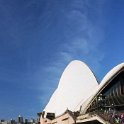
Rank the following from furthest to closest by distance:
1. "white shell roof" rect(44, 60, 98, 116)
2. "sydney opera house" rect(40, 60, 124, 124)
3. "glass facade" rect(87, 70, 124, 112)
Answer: "white shell roof" rect(44, 60, 98, 116), "glass facade" rect(87, 70, 124, 112), "sydney opera house" rect(40, 60, 124, 124)

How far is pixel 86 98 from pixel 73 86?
861 cm

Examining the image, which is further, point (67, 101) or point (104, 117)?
point (67, 101)

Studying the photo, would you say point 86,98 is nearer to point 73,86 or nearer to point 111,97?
point 73,86

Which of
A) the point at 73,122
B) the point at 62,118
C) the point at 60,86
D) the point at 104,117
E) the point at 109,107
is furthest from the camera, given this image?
the point at 60,86

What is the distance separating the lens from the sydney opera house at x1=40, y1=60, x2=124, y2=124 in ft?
119

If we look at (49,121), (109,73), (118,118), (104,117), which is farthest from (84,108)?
(49,121)

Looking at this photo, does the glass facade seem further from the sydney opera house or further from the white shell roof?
the white shell roof

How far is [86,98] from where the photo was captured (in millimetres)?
52812

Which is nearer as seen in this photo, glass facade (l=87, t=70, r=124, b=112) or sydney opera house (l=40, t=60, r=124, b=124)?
sydney opera house (l=40, t=60, r=124, b=124)

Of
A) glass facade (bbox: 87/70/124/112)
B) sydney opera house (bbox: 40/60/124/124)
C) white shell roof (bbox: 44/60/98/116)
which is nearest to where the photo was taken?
sydney opera house (bbox: 40/60/124/124)

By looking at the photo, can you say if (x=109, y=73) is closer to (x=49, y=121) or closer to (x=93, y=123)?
(x=93, y=123)

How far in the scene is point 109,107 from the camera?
38.8 meters

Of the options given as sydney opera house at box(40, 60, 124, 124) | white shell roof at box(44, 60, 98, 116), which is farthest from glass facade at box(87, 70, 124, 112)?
white shell roof at box(44, 60, 98, 116)

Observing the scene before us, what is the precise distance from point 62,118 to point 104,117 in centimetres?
1832
